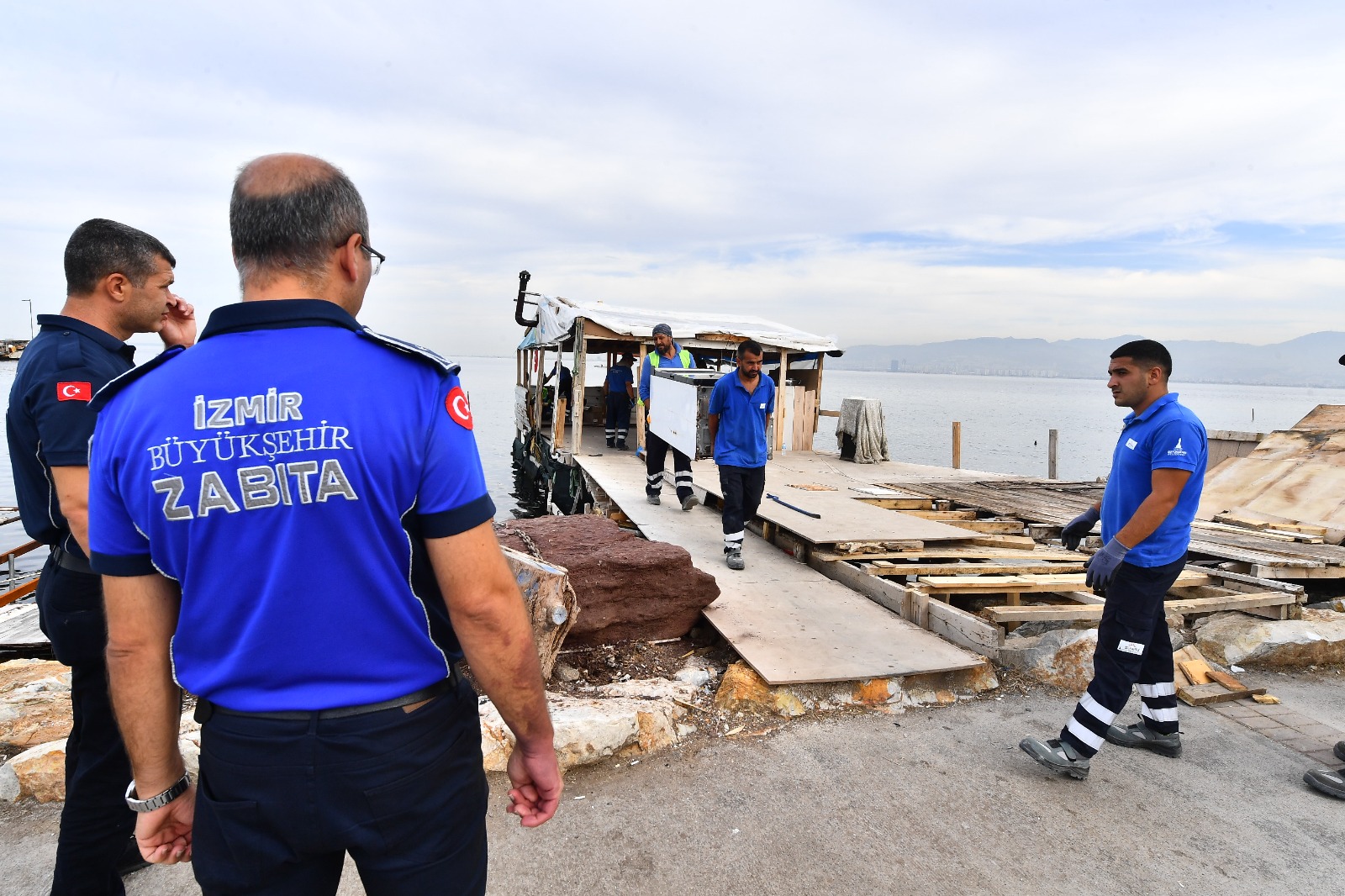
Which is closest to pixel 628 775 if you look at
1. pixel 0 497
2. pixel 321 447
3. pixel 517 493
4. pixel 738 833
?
pixel 738 833

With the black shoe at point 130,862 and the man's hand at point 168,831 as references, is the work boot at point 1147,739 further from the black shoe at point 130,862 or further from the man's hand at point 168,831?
the black shoe at point 130,862

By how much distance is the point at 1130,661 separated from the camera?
11.8 ft

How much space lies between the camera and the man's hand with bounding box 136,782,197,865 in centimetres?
155

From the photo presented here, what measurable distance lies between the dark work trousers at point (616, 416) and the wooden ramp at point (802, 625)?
832 cm

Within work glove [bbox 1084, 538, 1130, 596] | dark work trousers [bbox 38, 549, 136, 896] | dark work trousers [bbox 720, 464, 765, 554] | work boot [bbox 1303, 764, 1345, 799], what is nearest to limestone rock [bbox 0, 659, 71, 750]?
dark work trousers [bbox 38, 549, 136, 896]

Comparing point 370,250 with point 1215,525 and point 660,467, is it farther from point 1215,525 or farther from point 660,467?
point 1215,525

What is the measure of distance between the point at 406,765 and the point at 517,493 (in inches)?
952

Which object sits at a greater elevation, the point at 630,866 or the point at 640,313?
the point at 640,313

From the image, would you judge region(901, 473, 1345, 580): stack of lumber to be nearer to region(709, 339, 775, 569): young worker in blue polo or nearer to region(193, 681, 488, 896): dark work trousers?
region(709, 339, 775, 569): young worker in blue polo

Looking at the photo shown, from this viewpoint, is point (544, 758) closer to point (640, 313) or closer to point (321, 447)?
point (321, 447)

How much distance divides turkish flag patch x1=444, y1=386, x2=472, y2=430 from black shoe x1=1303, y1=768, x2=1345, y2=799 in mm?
4082

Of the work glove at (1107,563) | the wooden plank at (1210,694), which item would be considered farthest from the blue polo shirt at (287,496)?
the wooden plank at (1210,694)

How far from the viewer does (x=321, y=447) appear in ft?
4.18

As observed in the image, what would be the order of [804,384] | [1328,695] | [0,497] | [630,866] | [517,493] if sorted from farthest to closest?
[517,493] → [0,497] → [804,384] → [1328,695] → [630,866]
